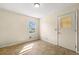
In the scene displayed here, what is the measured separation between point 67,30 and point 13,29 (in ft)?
3.60

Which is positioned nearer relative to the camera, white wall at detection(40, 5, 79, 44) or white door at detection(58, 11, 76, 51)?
white door at detection(58, 11, 76, 51)

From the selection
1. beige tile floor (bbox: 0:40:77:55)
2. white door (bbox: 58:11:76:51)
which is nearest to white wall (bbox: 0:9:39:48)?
beige tile floor (bbox: 0:40:77:55)

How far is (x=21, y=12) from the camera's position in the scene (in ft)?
4.08

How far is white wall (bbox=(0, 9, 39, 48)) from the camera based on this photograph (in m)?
1.21

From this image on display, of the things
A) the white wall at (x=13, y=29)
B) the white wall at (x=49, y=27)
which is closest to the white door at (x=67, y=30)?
the white wall at (x=49, y=27)

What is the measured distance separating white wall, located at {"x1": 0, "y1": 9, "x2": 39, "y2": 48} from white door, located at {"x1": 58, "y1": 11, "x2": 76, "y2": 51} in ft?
1.62

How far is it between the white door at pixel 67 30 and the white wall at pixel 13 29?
49 centimetres

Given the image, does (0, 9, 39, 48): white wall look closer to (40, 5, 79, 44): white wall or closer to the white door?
(40, 5, 79, 44): white wall

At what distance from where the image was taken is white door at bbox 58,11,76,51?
119cm

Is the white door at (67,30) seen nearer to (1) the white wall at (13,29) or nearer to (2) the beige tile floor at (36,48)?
(2) the beige tile floor at (36,48)

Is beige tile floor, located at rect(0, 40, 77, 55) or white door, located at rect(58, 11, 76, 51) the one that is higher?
white door, located at rect(58, 11, 76, 51)

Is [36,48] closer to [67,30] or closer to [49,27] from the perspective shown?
[49,27]

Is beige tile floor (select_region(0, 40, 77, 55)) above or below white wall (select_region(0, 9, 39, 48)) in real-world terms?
below
